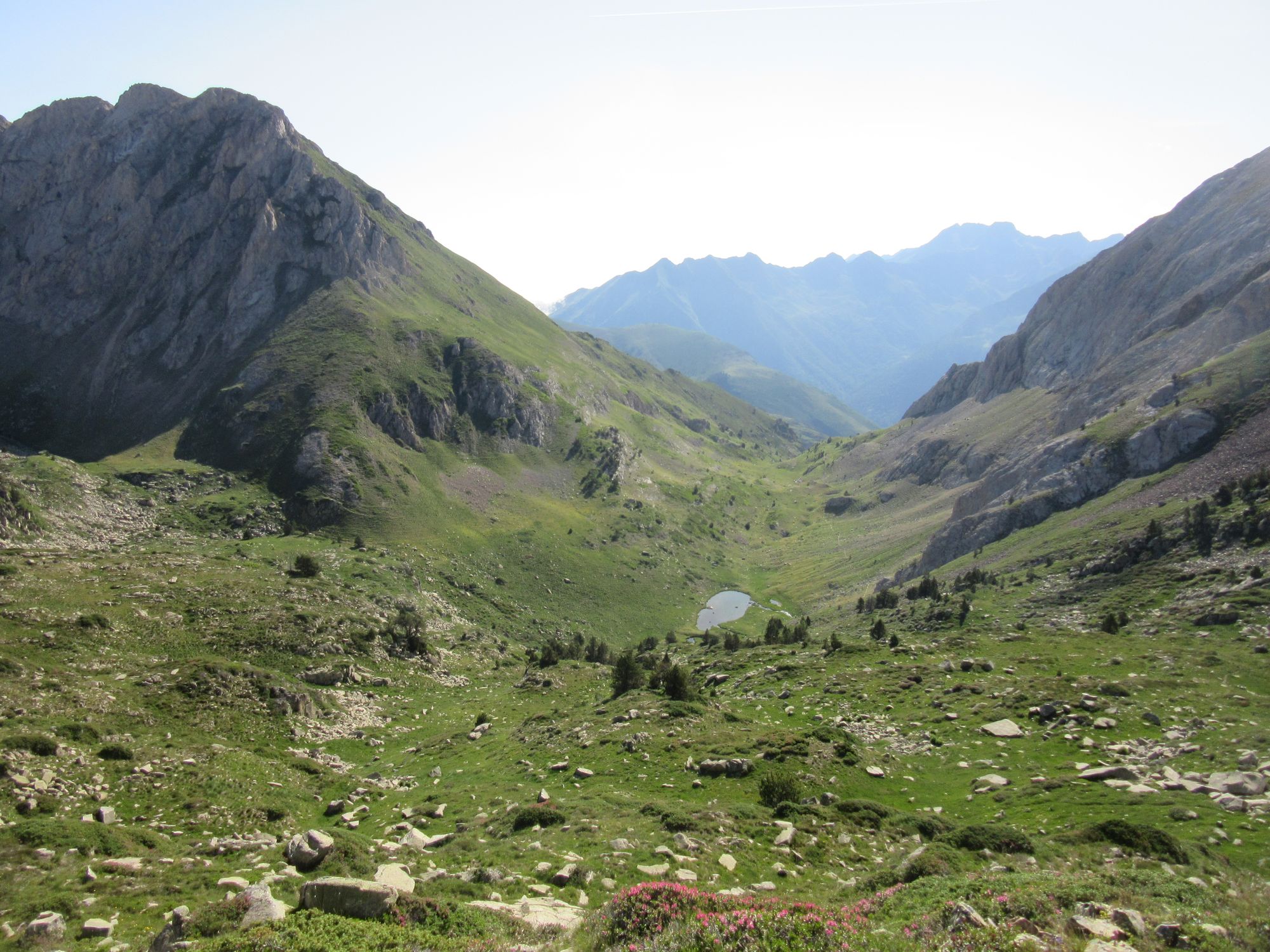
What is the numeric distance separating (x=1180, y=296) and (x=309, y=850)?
209523 millimetres

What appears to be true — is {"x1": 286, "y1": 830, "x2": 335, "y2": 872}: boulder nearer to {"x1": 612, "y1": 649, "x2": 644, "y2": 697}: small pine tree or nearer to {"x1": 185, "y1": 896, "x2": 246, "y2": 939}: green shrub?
{"x1": 185, "y1": 896, "x2": 246, "y2": 939}: green shrub

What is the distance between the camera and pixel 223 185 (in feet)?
519

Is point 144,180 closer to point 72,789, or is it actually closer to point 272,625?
point 272,625

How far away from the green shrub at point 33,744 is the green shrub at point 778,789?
97.1 feet

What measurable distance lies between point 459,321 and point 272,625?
144 metres

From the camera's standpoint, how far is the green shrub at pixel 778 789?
26562mm

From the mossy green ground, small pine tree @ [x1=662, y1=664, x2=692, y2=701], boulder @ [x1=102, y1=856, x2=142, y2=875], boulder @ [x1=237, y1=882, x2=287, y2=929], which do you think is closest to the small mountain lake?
the mossy green ground

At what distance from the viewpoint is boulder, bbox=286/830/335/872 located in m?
19.6

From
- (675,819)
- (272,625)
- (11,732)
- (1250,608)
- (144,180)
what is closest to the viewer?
(675,819)

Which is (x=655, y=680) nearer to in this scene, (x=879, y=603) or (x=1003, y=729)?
(x=1003, y=729)

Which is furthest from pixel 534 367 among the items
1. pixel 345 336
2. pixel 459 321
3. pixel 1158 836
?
pixel 1158 836

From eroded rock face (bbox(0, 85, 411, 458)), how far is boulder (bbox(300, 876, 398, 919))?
141m

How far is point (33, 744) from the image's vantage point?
26359 mm

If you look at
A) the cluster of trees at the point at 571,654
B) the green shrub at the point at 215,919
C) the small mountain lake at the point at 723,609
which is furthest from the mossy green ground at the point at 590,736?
the small mountain lake at the point at 723,609
